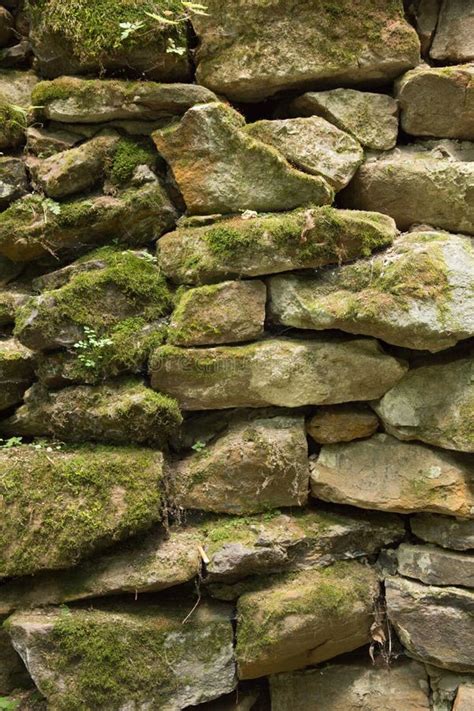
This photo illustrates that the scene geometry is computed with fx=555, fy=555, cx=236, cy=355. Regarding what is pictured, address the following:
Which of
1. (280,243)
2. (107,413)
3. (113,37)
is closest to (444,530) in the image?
(280,243)

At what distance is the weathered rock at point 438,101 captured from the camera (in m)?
3.78

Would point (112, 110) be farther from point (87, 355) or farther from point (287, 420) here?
point (287, 420)

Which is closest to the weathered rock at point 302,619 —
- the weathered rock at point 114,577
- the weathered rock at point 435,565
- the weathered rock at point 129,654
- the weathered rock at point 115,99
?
the weathered rock at point 129,654

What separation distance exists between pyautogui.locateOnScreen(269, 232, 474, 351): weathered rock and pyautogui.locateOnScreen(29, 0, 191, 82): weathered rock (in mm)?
1814

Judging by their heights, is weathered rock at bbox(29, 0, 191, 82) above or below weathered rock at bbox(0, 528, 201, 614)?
above

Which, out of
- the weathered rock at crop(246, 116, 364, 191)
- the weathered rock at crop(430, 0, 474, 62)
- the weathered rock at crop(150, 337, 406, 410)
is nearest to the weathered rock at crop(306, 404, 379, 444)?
the weathered rock at crop(150, 337, 406, 410)

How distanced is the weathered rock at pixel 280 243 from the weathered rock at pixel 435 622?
6.94 feet

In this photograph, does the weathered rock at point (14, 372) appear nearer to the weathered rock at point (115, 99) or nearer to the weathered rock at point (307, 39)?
the weathered rock at point (115, 99)

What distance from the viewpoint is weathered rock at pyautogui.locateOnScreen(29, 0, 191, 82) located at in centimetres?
377

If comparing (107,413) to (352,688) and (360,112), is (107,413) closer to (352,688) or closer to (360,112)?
(352,688)

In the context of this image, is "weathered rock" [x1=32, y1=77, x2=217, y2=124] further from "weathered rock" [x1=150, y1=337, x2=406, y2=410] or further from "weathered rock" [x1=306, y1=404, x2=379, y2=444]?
"weathered rock" [x1=306, y1=404, x2=379, y2=444]

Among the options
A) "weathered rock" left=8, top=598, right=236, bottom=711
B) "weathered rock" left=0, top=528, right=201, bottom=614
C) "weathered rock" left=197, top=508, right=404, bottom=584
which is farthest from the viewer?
"weathered rock" left=197, top=508, right=404, bottom=584

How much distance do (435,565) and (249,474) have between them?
1.25m

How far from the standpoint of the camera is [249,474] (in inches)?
136
